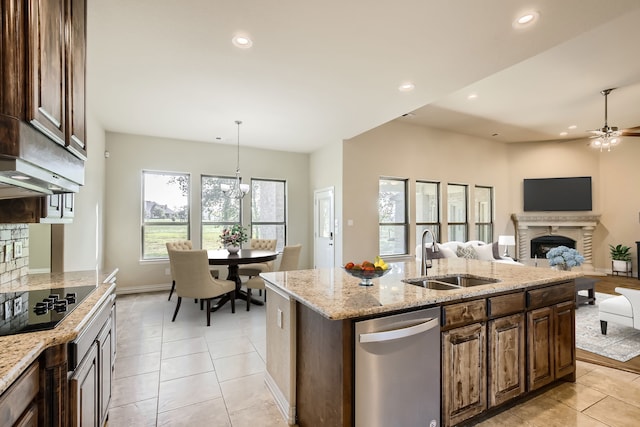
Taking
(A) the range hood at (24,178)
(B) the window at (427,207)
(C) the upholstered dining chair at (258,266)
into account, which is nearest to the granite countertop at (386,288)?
(A) the range hood at (24,178)

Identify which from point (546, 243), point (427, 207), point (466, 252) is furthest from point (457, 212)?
point (546, 243)

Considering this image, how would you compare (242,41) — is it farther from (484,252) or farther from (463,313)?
(484,252)

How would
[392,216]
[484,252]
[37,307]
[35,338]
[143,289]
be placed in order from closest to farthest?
[35,338] → [37,307] → [143,289] → [484,252] → [392,216]

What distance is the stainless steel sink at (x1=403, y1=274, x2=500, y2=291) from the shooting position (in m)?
2.26

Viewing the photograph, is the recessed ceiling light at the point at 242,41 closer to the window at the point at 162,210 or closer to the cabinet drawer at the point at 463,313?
the cabinet drawer at the point at 463,313

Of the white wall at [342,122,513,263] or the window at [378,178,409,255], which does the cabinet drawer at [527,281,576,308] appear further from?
the window at [378,178,409,255]

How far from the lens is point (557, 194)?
7.71 m

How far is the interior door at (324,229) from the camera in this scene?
609 centimetres

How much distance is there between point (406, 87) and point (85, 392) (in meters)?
3.82

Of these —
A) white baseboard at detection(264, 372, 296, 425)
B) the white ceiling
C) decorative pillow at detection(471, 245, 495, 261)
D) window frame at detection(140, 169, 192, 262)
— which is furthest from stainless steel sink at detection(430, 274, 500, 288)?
window frame at detection(140, 169, 192, 262)

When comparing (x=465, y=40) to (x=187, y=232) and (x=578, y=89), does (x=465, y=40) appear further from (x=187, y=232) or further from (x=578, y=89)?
(x=187, y=232)

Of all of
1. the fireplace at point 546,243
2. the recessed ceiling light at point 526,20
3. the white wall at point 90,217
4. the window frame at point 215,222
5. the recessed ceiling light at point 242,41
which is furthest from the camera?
the fireplace at point 546,243

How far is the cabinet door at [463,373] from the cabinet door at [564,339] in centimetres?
86

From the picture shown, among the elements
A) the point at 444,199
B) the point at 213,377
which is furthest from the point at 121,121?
the point at 444,199
